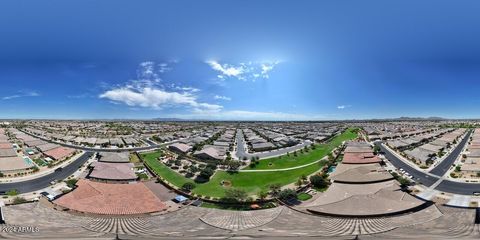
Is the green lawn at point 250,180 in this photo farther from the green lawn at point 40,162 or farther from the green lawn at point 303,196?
the green lawn at point 40,162

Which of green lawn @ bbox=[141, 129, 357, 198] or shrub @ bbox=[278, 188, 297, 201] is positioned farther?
green lawn @ bbox=[141, 129, 357, 198]

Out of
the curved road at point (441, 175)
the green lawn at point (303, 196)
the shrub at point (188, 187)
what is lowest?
the green lawn at point (303, 196)

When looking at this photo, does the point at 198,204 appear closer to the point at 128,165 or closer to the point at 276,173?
the point at 276,173

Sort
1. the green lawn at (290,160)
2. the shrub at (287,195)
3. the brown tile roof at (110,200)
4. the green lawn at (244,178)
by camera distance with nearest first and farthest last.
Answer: the brown tile roof at (110,200), the shrub at (287,195), the green lawn at (244,178), the green lawn at (290,160)

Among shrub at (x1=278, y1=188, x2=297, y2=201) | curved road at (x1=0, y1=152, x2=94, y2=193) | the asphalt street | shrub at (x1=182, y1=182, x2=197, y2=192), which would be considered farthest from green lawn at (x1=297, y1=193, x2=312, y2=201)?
curved road at (x1=0, y1=152, x2=94, y2=193)

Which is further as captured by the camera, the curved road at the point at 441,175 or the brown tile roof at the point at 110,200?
the curved road at the point at 441,175

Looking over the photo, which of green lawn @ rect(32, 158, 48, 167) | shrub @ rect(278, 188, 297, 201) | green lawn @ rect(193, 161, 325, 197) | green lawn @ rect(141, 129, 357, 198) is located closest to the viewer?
shrub @ rect(278, 188, 297, 201)

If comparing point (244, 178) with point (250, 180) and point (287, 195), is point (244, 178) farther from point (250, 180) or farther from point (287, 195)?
point (287, 195)

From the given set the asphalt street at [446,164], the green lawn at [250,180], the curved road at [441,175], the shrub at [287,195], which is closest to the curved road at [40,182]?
the green lawn at [250,180]

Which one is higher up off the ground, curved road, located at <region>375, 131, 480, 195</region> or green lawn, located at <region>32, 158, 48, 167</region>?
curved road, located at <region>375, 131, 480, 195</region>

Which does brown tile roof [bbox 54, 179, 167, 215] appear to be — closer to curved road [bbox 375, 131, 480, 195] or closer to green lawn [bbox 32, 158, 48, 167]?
green lawn [bbox 32, 158, 48, 167]

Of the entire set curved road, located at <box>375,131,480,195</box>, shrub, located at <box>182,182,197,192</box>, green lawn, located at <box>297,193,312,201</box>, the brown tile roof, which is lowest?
the brown tile roof
